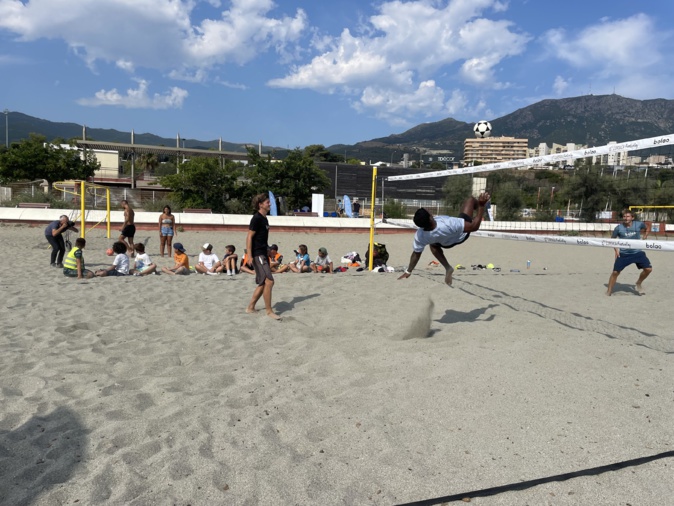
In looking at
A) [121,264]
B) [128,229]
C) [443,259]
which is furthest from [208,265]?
[443,259]

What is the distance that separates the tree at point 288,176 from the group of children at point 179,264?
18825mm

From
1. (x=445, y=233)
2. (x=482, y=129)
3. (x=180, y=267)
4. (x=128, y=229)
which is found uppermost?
(x=482, y=129)

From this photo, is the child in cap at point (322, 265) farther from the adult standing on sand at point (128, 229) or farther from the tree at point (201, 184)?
the tree at point (201, 184)

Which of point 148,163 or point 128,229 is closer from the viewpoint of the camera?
point 128,229

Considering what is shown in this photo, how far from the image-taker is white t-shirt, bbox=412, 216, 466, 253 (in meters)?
5.70

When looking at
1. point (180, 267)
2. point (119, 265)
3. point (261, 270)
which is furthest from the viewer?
point (180, 267)

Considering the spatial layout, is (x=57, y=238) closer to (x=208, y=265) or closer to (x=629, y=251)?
(x=208, y=265)

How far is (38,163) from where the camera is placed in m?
32.3

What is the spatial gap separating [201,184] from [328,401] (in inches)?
949

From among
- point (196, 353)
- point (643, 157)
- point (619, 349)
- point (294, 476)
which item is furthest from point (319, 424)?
point (643, 157)

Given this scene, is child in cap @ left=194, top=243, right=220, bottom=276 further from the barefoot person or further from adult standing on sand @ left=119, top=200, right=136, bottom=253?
the barefoot person

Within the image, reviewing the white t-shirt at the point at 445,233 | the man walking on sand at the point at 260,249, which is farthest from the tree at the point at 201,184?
the white t-shirt at the point at 445,233

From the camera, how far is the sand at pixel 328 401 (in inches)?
100.0

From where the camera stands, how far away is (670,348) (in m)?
4.90
